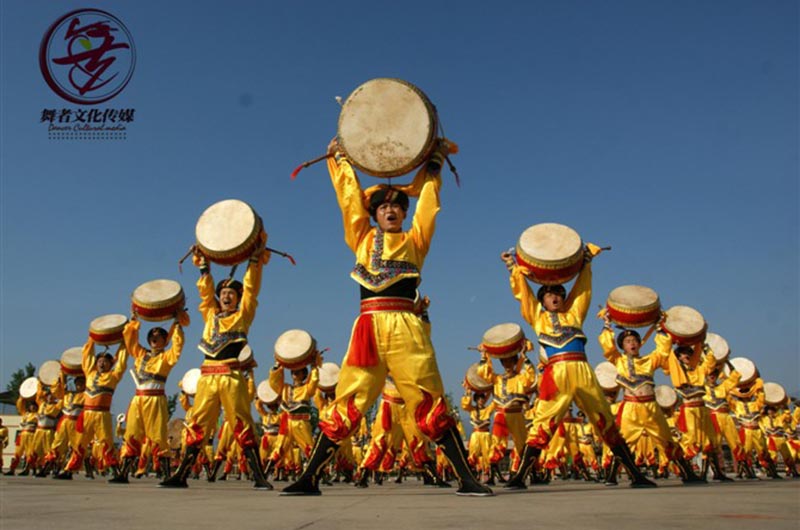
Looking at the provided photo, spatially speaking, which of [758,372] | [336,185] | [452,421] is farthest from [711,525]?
[758,372]

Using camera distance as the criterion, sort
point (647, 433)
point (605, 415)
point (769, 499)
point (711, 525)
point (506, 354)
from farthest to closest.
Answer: point (506, 354), point (647, 433), point (605, 415), point (769, 499), point (711, 525)

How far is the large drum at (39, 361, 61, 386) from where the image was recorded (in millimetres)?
14977

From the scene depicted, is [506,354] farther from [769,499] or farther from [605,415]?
[769,499]

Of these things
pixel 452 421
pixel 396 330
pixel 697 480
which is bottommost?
pixel 697 480

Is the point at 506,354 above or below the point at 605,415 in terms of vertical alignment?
above

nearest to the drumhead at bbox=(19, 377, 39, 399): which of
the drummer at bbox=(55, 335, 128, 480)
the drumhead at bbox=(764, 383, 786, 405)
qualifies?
the drummer at bbox=(55, 335, 128, 480)

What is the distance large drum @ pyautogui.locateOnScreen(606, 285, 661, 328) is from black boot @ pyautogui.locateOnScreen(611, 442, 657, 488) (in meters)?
2.30

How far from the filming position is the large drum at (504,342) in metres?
10.9

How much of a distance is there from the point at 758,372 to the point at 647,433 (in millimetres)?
8858

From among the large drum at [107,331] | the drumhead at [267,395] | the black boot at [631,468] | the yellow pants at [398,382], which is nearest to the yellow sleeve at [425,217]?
the yellow pants at [398,382]

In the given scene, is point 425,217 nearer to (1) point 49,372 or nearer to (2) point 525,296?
(2) point 525,296

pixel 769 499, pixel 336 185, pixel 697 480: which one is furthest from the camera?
pixel 697 480

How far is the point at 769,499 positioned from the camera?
397cm

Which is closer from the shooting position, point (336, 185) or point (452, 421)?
point (452, 421)
